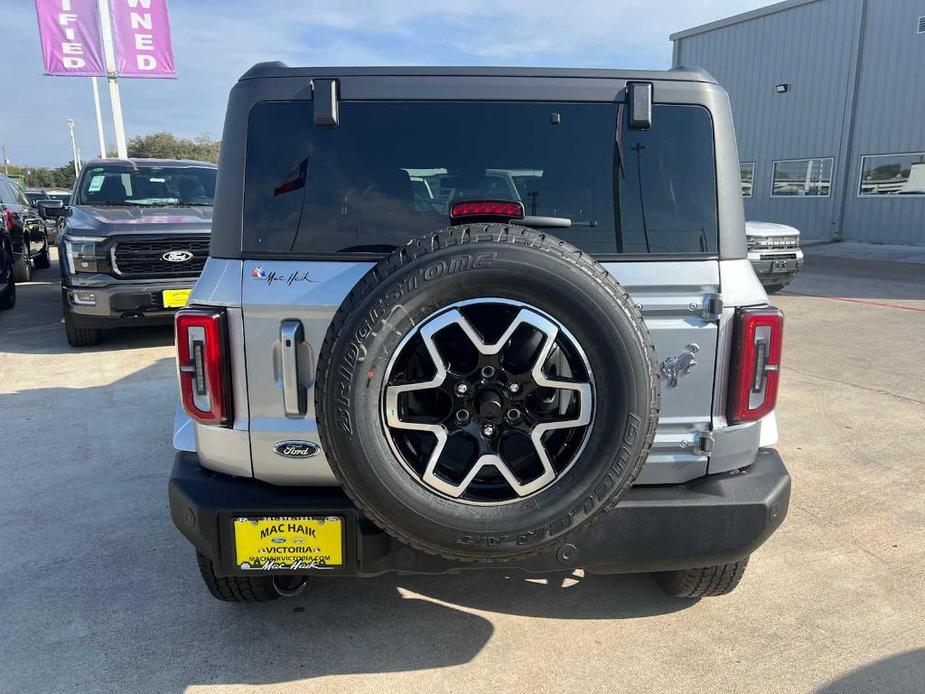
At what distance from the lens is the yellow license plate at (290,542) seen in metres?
2.12

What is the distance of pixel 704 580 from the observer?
2658 millimetres

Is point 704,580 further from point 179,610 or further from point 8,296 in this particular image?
point 8,296

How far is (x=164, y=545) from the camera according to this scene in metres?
3.22

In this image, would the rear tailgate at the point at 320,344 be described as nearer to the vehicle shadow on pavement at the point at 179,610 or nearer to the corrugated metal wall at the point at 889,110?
the vehicle shadow on pavement at the point at 179,610

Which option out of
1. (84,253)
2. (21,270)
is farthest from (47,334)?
(21,270)

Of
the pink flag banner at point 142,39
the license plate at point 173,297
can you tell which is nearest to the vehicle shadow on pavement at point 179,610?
the license plate at point 173,297

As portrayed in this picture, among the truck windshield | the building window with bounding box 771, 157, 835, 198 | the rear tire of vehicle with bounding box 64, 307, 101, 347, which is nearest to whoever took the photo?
the rear tire of vehicle with bounding box 64, 307, 101, 347

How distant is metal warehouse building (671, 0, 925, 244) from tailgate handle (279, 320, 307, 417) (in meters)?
20.3

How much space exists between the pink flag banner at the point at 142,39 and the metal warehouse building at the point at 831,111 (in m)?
17.4

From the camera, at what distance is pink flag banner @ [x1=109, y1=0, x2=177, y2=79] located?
15523 mm

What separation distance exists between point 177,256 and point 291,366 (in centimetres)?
526

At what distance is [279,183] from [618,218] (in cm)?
111

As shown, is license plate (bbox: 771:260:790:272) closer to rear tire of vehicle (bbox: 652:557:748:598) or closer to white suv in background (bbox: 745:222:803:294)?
white suv in background (bbox: 745:222:803:294)

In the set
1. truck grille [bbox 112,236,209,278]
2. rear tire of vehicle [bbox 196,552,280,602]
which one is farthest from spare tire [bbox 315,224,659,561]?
truck grille [bbox 112,236,209,278]
